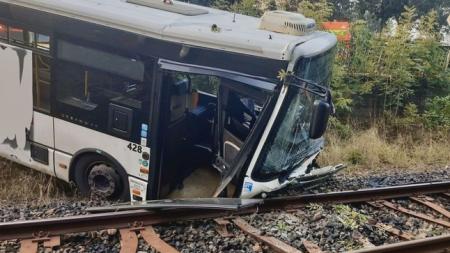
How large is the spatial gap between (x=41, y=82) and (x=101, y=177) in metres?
1.53

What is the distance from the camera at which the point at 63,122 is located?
6.84 m

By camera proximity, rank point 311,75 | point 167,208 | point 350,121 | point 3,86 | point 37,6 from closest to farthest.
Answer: point 167,208
point 311,75
point 37,6
point 3,86
point 350,121

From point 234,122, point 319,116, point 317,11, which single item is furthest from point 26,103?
point 317,11

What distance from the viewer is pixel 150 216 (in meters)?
5.75

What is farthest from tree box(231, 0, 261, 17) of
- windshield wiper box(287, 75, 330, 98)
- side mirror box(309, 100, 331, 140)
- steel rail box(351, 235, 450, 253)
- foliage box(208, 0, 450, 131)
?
steel rail box(351, 235, 450, 253)

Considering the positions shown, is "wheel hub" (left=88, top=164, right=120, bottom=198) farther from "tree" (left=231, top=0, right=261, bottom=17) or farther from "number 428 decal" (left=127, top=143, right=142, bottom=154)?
"tree" (left=231, top=0, right=261, bottom=17)

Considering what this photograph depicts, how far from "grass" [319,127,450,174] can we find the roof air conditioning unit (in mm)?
3901

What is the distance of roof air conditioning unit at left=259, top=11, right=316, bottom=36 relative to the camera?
20.8ft

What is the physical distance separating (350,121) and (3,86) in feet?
29.4

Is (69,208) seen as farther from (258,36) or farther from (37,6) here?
(258,36)

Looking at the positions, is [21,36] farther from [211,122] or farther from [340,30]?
[340,30]

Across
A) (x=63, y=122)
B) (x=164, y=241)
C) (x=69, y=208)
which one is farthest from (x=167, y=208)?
(x=63, y=122)

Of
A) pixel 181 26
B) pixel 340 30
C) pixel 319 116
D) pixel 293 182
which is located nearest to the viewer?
pixel 319 116

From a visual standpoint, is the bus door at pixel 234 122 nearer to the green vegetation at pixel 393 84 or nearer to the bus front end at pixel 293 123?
the bus front end at pixel 293 123
